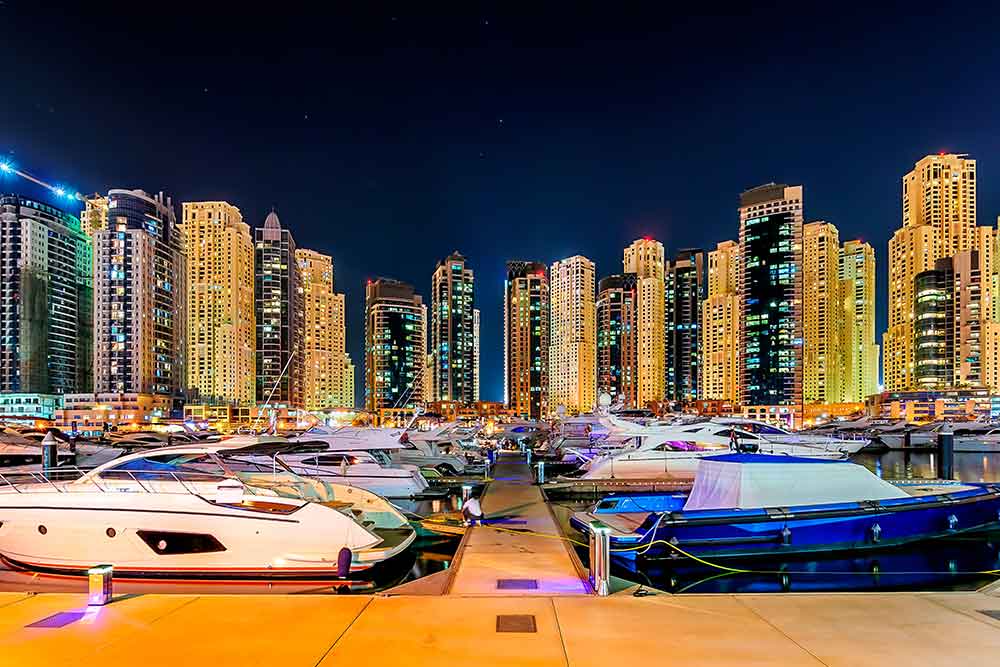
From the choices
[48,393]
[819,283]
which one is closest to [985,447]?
[819,283]

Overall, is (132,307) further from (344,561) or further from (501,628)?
(501,628)

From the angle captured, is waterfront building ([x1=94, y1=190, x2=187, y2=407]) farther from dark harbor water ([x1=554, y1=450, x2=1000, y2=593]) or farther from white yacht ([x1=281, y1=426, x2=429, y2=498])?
dark harbor water ([x1=554, y1=450, x2=1000, y2=593])

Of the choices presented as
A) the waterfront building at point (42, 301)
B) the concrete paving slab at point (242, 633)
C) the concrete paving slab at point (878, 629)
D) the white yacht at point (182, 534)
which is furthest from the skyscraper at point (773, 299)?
the concrete paving slab at point (242, 633)

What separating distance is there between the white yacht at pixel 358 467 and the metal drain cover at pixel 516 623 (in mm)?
16173

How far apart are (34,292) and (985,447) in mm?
159709

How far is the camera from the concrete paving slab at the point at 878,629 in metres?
6.36

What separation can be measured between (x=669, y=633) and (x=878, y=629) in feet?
7.27

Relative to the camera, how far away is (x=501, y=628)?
23.6 ft

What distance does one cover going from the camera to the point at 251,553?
13.4 meters

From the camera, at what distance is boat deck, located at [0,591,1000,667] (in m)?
6.38

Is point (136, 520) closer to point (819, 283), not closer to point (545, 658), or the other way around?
point (545, 658)

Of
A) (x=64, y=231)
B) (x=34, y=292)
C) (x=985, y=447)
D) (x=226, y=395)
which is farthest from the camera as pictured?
(x=226, y=395)

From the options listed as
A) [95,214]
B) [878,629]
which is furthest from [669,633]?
[95,214]

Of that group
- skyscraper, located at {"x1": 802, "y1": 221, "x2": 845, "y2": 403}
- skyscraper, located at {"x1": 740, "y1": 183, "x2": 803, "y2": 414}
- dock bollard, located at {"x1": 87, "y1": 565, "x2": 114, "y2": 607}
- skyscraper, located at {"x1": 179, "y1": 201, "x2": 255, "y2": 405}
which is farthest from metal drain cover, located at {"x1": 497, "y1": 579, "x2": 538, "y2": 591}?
skyscraper, located at {"x1": 802, "y1": 221, "x2": 845, "y2": 403}
